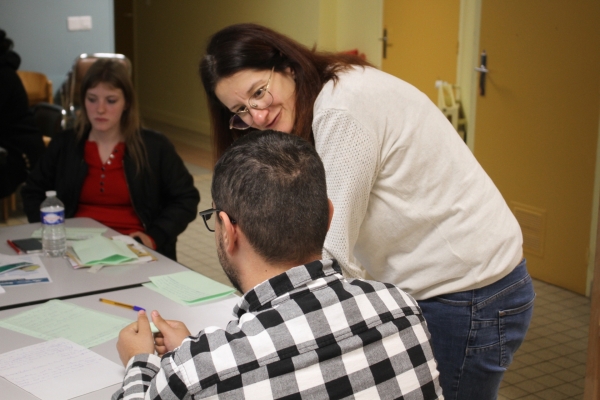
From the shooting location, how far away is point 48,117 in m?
5.54

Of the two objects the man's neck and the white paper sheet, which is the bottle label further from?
the man's neck

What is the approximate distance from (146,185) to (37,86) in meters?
3.52

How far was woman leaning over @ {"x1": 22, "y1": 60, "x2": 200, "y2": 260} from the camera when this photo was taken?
3.03 m

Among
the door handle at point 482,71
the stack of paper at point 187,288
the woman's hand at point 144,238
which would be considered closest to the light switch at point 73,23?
the door handle at point 482,71

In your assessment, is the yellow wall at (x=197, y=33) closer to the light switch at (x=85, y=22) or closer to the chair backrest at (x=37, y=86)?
the light switch at (x=85, y=22)

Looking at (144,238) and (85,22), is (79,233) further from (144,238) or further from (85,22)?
(85,22)

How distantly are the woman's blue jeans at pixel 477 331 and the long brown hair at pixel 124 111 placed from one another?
5.79 feet

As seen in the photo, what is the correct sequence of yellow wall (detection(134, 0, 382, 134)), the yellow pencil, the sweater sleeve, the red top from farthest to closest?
yellow wall (detection(134, 0, 382, 134)) → the red top → the yellow pencil → the sweater sleeve

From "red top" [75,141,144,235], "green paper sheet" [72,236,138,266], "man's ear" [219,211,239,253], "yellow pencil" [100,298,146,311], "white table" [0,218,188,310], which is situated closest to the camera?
"man's ear" [219,211,239,253]

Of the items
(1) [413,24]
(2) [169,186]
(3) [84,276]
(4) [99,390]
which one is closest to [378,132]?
(4) [99,390]

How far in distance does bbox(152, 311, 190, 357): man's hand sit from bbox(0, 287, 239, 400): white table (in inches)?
5.1

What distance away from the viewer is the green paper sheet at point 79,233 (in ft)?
8.66

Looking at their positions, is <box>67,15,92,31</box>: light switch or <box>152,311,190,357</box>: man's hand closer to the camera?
<box>152,311,190,357</box>: man's hand

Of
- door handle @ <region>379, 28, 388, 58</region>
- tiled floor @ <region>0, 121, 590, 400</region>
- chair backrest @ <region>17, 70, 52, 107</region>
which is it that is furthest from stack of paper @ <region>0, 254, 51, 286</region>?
door handle @ <region>379, 28, 388, 58</region>
